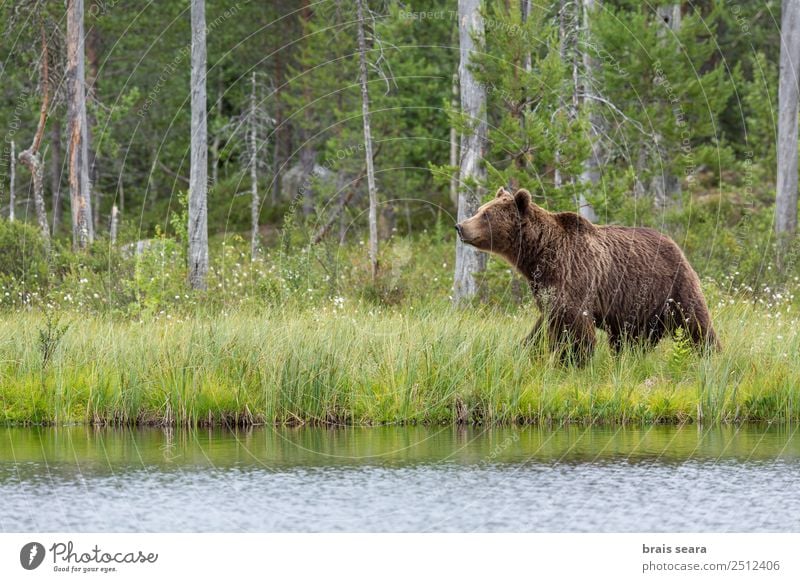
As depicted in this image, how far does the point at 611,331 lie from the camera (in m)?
11.3

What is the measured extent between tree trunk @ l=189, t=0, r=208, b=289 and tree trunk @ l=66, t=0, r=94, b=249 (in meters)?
3.80

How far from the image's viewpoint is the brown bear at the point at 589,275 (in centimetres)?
1071

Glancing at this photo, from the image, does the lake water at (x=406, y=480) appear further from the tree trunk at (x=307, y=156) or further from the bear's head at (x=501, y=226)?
the tree trunk at (x=307, y=156)

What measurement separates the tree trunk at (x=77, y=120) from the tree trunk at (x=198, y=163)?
3804 millimetres

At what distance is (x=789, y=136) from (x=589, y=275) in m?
12.6

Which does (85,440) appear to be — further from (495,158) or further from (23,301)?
(495,158)

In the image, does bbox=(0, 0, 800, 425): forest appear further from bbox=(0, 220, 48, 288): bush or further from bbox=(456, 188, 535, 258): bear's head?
bbox=(456, 188, 535, 258): bear's head

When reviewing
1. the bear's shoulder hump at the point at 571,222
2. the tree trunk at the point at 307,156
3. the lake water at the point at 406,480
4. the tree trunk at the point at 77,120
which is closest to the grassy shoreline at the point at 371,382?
the lake water at the point at 406,480

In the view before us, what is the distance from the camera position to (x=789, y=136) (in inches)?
858

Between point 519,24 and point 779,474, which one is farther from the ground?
point 519,24

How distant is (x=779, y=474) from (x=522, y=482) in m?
1.70

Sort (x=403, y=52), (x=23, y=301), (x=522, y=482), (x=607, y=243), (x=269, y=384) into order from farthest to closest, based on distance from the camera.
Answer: (x=403, y=52)
(x=23, y=301)
(x=607, y=243)
(x=269, y=384)
(x=522, y=482)

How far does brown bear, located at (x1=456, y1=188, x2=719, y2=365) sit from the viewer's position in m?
10.7
